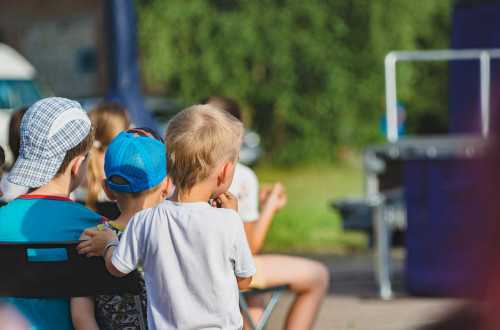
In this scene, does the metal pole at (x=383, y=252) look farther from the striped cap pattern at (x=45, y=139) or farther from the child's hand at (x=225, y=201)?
the striped cap pattern at (x=45, y=139)

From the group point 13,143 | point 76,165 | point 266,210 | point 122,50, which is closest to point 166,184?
point 76,165

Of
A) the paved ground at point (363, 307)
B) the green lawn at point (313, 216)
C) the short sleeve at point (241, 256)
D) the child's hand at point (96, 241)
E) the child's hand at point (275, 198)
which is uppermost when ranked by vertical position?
the child's hand at point (96, 241)

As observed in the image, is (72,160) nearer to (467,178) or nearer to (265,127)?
(467,178)

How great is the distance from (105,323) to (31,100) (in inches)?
527

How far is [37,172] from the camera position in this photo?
8.68 feet

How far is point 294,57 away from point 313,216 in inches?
416

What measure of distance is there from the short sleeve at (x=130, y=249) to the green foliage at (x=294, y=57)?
18754 millimetres

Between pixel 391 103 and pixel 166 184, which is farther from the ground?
pixel 166 184

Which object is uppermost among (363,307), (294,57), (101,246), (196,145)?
(196,145)

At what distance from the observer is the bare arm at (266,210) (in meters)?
3.73

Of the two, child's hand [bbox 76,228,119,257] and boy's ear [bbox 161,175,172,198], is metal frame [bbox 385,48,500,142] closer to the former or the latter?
boy's ear [bbox 161,175,172,198]

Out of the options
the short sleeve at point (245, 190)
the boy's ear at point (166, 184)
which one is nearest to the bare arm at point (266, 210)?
the short sleeve at point (245, 190)

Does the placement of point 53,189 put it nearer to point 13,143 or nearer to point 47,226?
point 47,226

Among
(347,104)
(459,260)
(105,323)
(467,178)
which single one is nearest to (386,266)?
(459,260)
